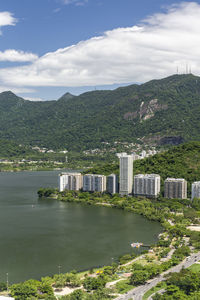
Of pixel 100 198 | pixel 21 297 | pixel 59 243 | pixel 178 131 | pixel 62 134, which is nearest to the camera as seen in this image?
pixel 21 297

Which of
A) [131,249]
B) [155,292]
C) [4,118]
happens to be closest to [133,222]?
[131,249]

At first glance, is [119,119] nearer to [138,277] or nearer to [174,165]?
[174,165]

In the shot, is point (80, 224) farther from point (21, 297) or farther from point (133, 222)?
point (21, 297)

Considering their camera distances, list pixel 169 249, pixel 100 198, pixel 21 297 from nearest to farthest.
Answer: pixel 21 297, pixel 169 249, pixel 100 198

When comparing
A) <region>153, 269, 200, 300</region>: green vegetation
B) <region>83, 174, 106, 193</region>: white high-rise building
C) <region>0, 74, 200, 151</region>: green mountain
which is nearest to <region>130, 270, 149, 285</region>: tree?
<region>153, 269, 200, 300</region>: green vegetation

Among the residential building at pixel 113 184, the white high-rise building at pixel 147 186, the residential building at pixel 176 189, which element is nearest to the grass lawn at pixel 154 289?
the residential building at pixel 176 189

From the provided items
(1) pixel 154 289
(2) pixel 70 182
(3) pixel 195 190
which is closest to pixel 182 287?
(1) pixel 154 289

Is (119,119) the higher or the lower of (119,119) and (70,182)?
the higher
